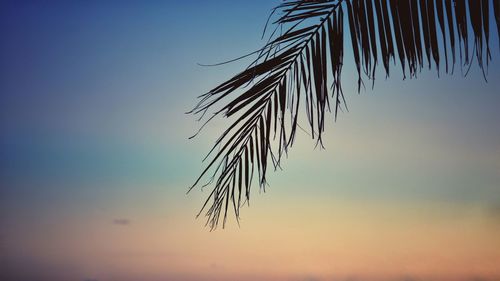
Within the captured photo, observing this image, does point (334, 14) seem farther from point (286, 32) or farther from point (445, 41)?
point (445, 41)

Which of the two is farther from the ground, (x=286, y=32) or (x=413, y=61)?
(x=286, y=32)

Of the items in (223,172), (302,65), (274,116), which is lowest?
(223,172)

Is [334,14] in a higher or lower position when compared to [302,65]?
higher

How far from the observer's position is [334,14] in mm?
1429

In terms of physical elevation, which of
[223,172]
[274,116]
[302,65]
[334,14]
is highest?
[334,14]

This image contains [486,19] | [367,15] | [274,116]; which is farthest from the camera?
[274,116]

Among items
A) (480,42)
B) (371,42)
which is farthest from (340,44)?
(480,42)

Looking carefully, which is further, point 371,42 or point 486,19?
point 371,42

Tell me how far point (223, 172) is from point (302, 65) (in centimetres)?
37

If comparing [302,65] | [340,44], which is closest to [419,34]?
[340,44]

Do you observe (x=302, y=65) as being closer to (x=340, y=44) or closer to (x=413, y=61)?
(x=340, y=44)

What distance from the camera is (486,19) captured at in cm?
127

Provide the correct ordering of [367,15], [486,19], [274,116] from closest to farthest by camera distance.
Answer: [486,19]
[367,15]
[274,116]

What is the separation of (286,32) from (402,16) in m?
0.30
